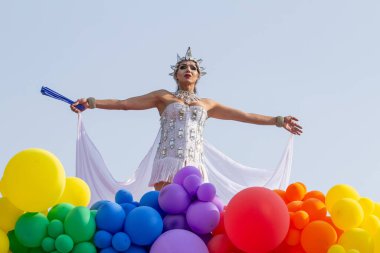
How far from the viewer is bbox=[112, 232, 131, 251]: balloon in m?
3.73

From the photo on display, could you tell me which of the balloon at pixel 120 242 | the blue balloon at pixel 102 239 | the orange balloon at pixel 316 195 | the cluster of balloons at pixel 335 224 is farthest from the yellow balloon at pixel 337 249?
the blue balloon at pixel 102 239

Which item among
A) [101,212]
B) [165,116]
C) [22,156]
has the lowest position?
[101,212]

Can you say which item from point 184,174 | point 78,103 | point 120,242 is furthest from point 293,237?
point 78,103

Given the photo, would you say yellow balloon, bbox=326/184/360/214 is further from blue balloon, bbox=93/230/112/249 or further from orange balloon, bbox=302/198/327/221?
blue balloon, bbox=93/230/112/249

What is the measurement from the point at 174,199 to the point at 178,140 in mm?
1436

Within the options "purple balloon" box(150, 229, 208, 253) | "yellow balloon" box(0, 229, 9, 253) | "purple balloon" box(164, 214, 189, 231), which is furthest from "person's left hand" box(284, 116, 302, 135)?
"yellow balloon" box(0, 229, 9, 253)

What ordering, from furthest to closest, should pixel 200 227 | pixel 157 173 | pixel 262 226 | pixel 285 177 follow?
pixel 285 177, pixel 157 173, pixel 200 227, pixel 262 226

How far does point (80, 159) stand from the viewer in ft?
17.6

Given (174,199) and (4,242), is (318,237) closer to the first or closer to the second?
(174,199)

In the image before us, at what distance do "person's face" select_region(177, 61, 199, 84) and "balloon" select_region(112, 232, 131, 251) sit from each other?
2.12m

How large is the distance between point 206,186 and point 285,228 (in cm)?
55

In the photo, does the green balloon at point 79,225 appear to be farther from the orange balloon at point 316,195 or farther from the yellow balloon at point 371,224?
the yellow balloon at point 371,224

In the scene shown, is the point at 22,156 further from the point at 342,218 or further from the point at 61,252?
the point at 342,218

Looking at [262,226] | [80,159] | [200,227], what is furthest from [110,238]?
[80,159]
